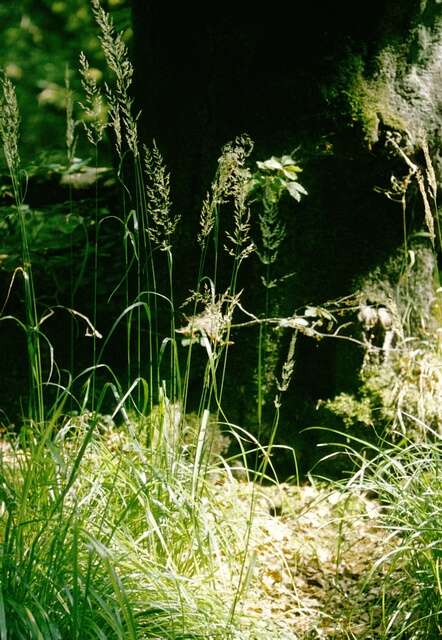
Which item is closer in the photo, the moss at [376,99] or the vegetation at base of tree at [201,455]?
the vegetation at base of tree at [201,455]

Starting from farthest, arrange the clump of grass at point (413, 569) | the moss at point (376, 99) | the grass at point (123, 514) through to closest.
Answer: the moss at point (376, 99), the clump of grass at point (413, 569), the grass at point (123, 514)

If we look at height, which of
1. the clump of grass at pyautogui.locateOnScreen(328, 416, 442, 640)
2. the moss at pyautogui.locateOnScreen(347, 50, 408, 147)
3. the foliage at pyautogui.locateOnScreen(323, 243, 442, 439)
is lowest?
the clump of grass at pyautogui.locateOnScreen(328, 416, 442, 640)

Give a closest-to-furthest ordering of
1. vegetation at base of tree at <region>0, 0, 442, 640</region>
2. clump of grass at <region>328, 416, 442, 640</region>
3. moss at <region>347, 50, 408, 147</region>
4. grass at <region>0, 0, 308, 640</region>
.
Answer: grass at <region>0, 0, 308, 640</region>
vegetation at base of tree at <region>0, 0, 442, 640</region>
clump of grass at <region>328, 416, 442, 640</region>
moss at <region>347, 50, 408, 147</region>

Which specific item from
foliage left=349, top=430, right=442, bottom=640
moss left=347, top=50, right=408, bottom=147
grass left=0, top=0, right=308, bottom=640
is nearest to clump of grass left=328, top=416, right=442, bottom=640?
foliage left=349, top=430, right=442, bottom=640

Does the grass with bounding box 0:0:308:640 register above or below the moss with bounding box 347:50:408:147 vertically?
below

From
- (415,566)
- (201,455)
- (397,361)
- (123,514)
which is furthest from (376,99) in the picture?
(123,514)

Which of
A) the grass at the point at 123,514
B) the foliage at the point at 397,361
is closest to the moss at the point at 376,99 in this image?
the foliage at the point at 397,361

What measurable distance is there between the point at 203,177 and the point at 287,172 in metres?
0.47

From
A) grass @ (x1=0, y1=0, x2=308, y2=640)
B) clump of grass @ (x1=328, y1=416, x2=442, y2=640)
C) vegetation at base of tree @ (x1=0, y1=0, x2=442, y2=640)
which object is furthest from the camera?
clump of grass @ (x1=328, y1=416, x2=442, y2=640)

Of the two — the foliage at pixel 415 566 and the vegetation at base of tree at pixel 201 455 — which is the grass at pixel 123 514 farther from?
Answer: the foliage at pixel 415 566

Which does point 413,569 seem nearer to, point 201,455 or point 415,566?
point 415,566

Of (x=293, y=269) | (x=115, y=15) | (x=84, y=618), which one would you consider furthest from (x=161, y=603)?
(x=115, y=15)

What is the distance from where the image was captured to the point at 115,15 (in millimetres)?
5156

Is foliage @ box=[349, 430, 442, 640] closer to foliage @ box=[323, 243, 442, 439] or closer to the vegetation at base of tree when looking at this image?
the vegetation at base of tree
